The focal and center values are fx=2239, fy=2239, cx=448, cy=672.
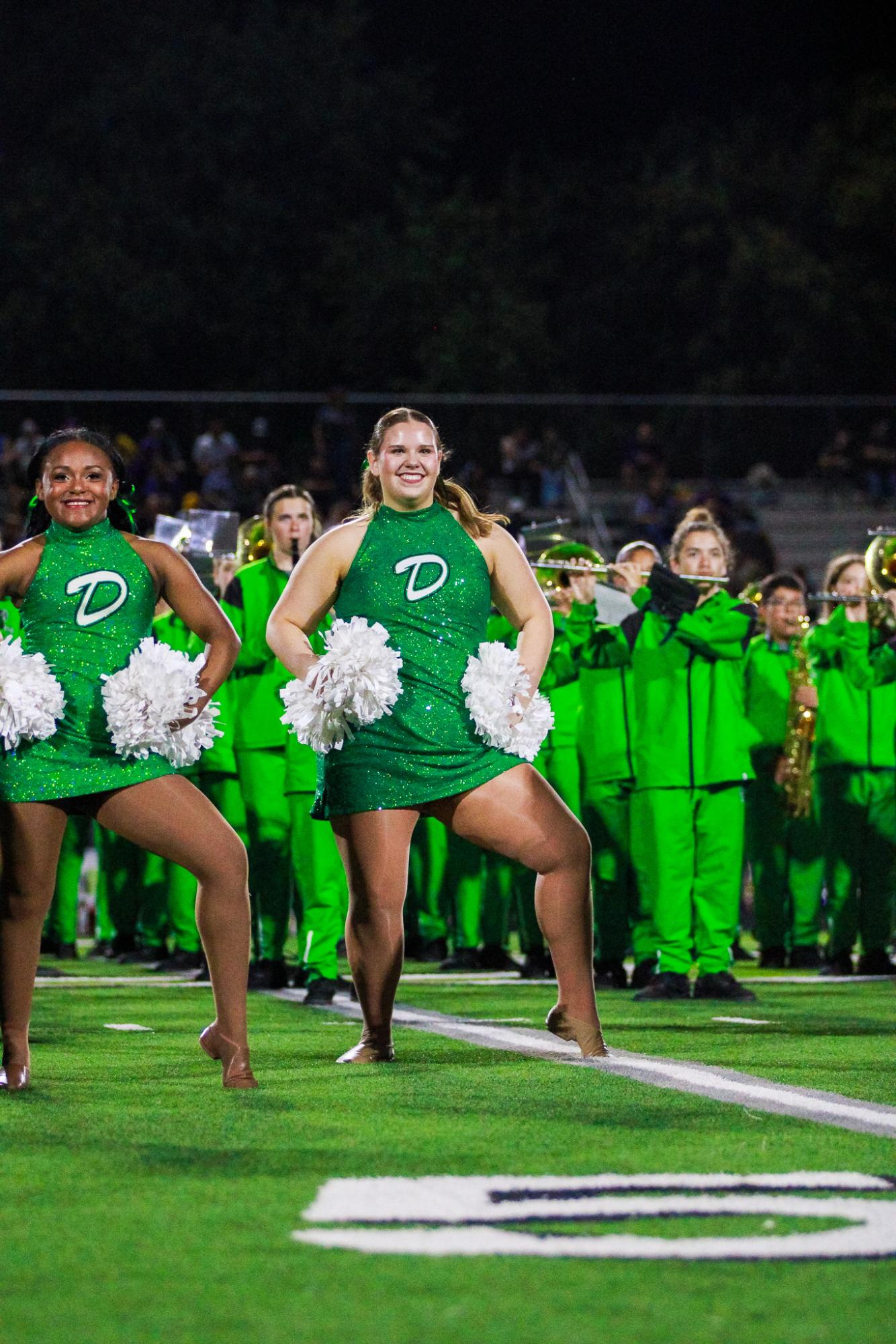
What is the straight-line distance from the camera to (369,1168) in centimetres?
491

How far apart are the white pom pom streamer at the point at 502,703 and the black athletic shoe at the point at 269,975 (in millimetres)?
3511

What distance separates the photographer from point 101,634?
6449mm

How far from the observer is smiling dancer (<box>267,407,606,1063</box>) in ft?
21.9

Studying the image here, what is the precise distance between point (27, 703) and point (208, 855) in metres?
0.65

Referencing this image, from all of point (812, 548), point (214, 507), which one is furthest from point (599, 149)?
point (214, 507)

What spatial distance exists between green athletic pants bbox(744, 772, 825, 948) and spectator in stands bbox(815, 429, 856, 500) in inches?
462

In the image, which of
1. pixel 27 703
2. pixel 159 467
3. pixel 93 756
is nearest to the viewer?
pixel 27 703

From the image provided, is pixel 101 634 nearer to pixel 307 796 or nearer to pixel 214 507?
pixel 307 796

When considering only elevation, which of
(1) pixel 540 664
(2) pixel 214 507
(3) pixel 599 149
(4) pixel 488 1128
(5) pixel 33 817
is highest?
(3) pixel 599 149

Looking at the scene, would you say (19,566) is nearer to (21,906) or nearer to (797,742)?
(21,906)

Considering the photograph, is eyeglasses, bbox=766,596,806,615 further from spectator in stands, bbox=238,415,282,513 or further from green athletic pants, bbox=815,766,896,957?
spectator in stands, bbox=238,415,282,513

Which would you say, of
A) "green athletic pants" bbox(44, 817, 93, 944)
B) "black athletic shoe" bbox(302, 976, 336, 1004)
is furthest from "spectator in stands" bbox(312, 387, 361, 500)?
"black athletic shoe" bbox(302, 976, 336, 1004)

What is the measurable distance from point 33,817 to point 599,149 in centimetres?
3510

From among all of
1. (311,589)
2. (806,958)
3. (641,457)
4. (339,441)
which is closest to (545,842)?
(311,589)
